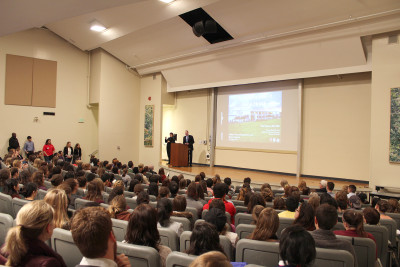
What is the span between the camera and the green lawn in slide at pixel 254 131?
35.2 feet

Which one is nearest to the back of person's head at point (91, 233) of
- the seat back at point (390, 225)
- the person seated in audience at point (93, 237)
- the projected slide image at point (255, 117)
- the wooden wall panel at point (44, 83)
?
the person seated in audience at point (93, 237)

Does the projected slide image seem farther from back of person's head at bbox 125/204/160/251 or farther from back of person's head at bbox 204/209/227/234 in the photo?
back of person's head at bbox 125/204/160/251

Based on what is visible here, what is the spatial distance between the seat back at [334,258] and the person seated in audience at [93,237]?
1.35 metres

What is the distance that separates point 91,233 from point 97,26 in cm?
990

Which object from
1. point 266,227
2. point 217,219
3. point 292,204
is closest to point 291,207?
point 292,204

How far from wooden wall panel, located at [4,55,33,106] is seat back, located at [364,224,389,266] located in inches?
463

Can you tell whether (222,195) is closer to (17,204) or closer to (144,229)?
(144,229)

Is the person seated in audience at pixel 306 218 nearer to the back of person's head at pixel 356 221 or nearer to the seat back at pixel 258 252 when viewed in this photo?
the back of person's head at pixel 356 221

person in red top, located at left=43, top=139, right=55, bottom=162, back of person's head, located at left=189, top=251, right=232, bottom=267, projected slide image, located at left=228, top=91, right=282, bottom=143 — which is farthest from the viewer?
person in red top, located at left=43, top=139, right=55, bottom=162

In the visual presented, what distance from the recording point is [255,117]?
11.2 meters

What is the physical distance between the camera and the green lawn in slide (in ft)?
35.2

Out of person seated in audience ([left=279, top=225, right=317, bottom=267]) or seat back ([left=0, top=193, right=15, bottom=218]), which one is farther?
seat back ([left=0, top=193, right=15, bottom=218])

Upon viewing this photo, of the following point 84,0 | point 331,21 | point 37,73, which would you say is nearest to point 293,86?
point 331,21

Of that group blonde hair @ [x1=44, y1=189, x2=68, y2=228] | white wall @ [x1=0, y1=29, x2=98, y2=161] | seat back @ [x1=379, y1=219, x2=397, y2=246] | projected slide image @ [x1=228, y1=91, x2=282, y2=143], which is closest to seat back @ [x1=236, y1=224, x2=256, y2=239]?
blonde hair @ [x1=44, y1=189, x2=68, y2=228]
